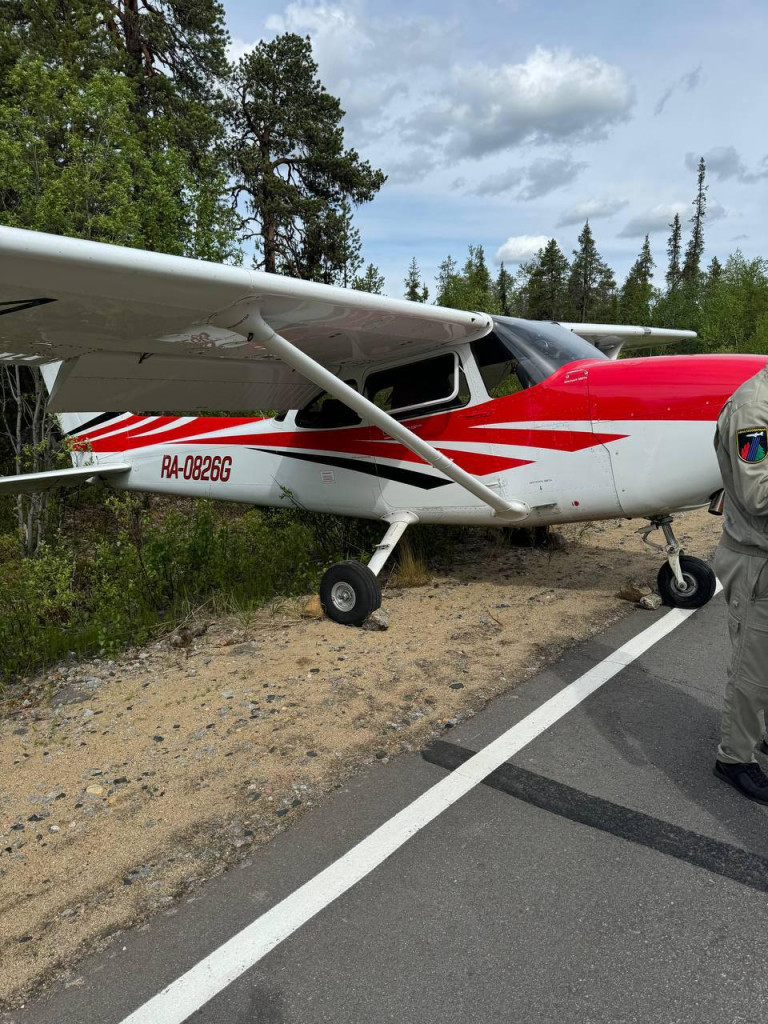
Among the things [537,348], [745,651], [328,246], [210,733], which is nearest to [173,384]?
[537,348]

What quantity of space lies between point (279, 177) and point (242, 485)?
14599mm

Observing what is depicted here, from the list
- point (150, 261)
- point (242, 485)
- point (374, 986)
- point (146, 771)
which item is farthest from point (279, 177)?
point (374, 986)

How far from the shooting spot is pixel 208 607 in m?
5.68

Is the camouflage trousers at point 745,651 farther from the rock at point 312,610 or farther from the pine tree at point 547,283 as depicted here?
the pine tree at point 547,283

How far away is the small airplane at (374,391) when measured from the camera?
144 inches

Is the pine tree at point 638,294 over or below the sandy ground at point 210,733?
over

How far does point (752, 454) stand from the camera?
2.26 m

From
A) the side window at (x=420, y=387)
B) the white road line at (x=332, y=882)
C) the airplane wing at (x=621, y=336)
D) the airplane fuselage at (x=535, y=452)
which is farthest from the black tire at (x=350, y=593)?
the airplane wing at (x=621, y=336)

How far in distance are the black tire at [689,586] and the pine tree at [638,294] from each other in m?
50.0

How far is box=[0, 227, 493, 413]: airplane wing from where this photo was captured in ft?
10.3

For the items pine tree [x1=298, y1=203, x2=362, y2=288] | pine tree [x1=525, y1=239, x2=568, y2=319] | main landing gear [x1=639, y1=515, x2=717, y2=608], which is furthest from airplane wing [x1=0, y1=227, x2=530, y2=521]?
pine tree [x1=525, y1=239, x2=568, y2=319]

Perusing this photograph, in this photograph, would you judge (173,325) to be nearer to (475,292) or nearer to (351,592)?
(351,592)

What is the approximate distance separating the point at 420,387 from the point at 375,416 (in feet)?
3.17

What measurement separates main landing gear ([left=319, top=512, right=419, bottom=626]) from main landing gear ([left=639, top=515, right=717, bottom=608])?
2227mm
